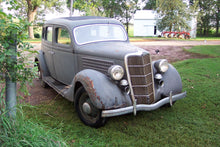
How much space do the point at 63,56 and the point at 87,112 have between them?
164cm

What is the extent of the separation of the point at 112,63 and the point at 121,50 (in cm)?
27

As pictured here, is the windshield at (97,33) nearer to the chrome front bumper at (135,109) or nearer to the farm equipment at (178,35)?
the chrome front bumper at (135,109)

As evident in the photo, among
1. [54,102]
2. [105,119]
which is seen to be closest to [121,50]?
[105,119]

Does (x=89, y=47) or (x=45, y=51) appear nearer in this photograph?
(x=89, y=47)

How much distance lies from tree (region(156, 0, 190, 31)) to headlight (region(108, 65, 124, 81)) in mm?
25109

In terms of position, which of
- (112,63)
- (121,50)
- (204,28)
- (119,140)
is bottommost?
(119,140)

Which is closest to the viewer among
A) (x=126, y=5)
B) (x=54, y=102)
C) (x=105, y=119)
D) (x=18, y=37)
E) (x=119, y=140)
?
(x=18, y=37)

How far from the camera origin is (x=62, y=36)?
4602 millimetres

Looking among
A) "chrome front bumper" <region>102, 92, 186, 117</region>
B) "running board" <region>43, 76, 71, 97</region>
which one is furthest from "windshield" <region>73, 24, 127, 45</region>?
"chrome front bumper" <region>102, 92, 186, 117</region>

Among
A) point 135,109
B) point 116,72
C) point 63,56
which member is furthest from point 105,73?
point 63,56

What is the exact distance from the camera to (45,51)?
5461mm

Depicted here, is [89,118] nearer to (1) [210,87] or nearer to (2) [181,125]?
(2) [181,125]

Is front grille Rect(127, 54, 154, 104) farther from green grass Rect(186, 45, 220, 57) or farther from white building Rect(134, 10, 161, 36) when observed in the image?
white building Rect(134, 10, 161, 36)

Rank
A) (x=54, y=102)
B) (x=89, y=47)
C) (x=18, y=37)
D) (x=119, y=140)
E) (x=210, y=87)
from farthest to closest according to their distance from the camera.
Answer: (x=210, y=87) → (x=54, y=102) → (x=89, y=47) → (x=119, y=140) → (x=18, y=37)
